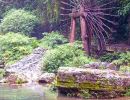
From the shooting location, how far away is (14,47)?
2839 centimetres

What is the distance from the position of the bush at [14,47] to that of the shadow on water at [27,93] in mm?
7558

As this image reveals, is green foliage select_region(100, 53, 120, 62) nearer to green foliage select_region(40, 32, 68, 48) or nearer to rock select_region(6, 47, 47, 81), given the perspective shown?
rock select_region(6, 47, 47, 81)

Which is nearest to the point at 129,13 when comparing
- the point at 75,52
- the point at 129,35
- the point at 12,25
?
the point at 129,35

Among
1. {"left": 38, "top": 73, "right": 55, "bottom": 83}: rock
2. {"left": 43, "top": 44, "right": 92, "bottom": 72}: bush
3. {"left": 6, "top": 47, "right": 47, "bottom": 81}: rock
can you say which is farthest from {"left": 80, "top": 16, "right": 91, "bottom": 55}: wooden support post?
{"left": 38, "top": 73, "right": 55, "bottom": 83}: rock

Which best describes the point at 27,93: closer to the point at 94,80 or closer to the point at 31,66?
the point at 94,80

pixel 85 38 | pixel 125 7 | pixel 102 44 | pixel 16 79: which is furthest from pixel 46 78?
pixel 125 7

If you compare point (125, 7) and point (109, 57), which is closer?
point (109, 57)

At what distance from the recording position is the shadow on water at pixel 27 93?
15234 mm

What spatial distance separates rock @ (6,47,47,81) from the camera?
2234cm

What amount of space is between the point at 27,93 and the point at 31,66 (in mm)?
7803

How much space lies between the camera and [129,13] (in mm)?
26984

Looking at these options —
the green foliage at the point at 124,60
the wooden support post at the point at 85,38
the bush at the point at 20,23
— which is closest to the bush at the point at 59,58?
the green foliage at the point at 124,60

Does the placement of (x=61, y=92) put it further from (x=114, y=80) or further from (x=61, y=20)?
(x=61, y=20)

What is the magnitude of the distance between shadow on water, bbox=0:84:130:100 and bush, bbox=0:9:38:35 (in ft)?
48.3
